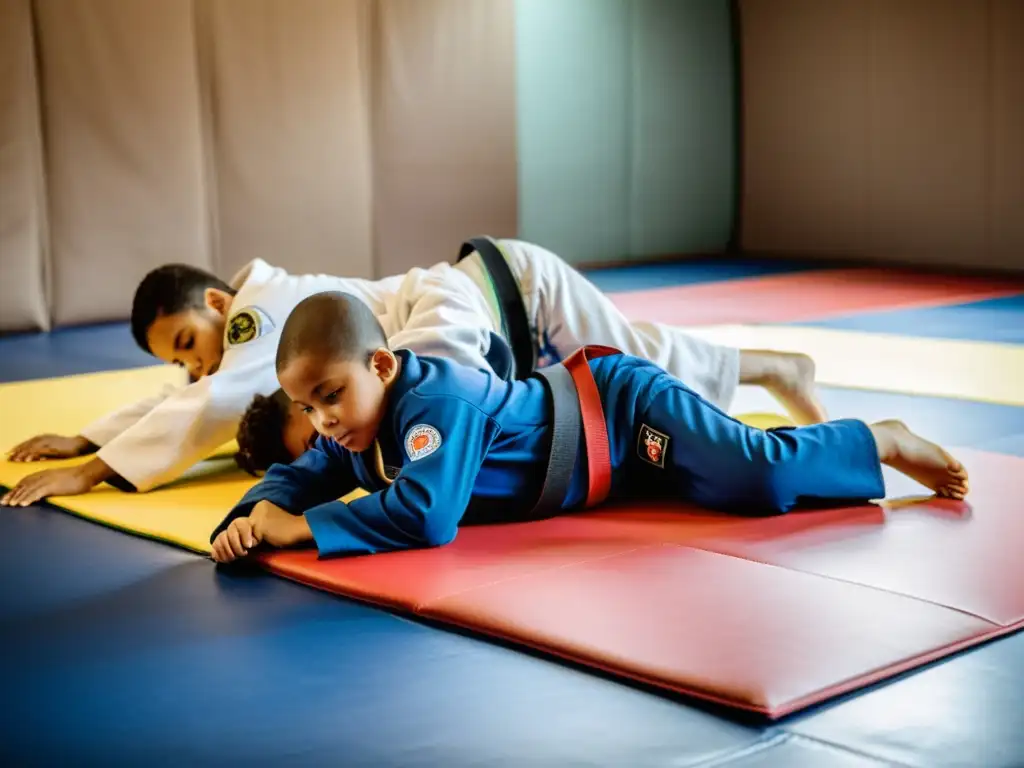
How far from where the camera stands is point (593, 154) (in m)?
11.3

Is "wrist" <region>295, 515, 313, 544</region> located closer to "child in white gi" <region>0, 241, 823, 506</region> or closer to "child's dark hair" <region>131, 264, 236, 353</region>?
"child in white gi" <region>0, 241, 823, 506</region>

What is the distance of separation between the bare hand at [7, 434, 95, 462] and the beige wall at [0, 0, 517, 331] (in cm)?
386

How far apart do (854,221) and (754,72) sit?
1.68 metres

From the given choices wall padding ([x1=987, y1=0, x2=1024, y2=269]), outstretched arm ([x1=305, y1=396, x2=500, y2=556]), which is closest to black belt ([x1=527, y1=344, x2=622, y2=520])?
outstretched arm ([x1=305, y1=396, x2=500, y2=556])

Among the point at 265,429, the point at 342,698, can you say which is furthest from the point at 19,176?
the point at 342,698

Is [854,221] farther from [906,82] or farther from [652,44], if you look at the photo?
[652,44]

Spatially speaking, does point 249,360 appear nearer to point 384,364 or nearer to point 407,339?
point 407,339

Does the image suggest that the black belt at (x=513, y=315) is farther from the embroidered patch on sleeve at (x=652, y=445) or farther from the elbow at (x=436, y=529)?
the elbow at (x=436, y=529)

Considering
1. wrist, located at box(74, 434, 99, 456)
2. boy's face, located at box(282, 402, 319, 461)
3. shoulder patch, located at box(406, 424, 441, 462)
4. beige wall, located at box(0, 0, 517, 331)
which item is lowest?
wrist, located at box(74, 434, 99, 456)

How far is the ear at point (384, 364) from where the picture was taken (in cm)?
321

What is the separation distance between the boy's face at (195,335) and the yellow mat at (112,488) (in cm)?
35

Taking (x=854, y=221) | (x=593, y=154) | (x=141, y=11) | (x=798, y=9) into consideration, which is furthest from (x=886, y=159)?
(x=141, y=11)

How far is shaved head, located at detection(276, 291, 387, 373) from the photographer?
3131 millimetres

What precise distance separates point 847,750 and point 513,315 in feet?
8.35
